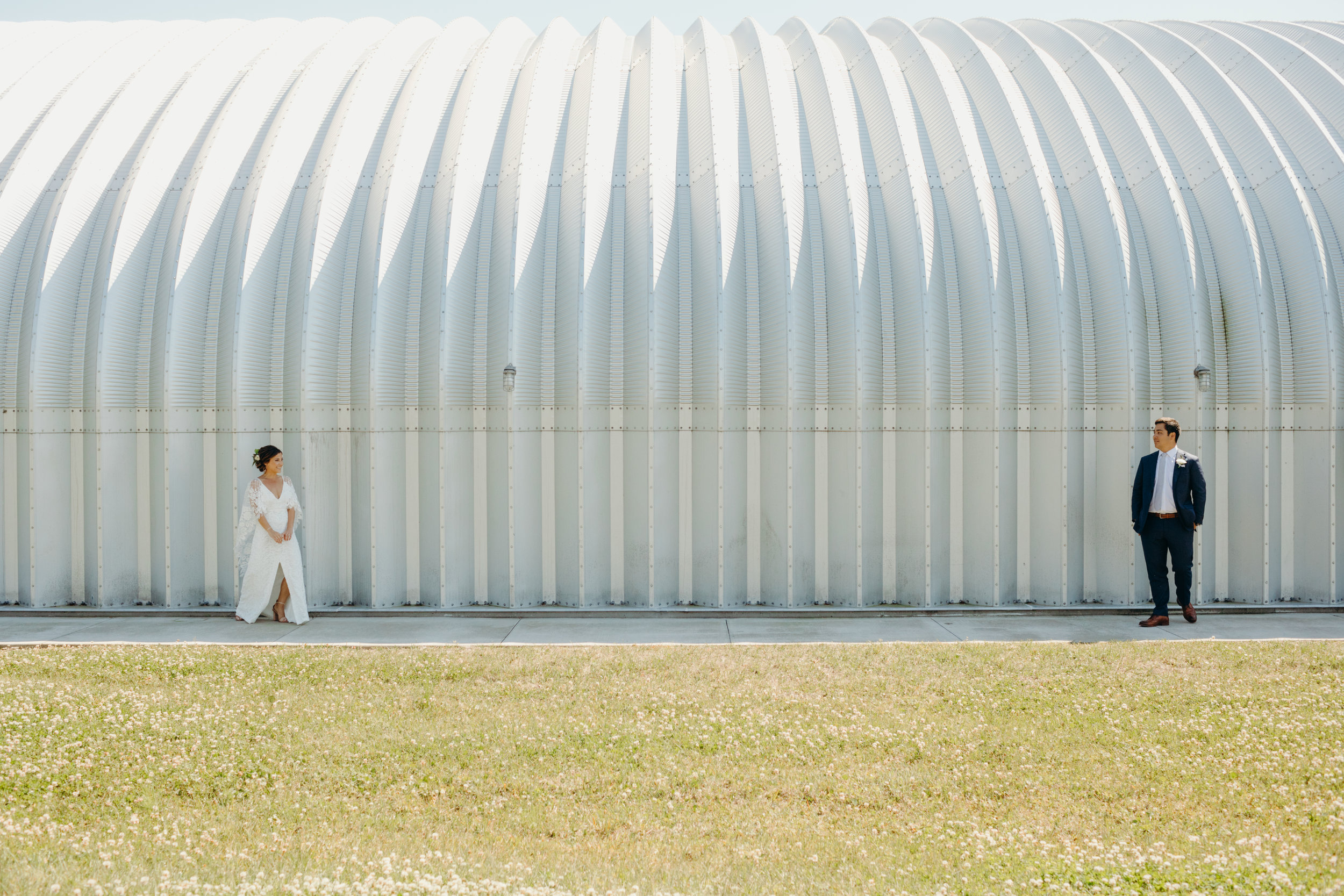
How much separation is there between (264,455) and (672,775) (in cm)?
607

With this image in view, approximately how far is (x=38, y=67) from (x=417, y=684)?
1129 centimetres

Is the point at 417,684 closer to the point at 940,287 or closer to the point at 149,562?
the point at 149,562

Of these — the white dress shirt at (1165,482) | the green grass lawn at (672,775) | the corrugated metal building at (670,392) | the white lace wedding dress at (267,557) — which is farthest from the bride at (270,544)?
the white dress shirt at (1165,482)

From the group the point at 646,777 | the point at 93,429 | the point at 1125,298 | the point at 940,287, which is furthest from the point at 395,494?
the point at 1125,298

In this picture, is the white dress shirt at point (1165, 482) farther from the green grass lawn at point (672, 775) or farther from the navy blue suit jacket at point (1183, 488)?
the green grass lawn at point (672, 775)

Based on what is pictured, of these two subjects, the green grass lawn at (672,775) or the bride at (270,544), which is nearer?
the green grass lawn at (672,775)

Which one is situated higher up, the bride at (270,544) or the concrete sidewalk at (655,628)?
the bride at (270,544)

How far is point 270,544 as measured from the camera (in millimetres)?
8805

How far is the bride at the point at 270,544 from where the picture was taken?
8734 millimetres

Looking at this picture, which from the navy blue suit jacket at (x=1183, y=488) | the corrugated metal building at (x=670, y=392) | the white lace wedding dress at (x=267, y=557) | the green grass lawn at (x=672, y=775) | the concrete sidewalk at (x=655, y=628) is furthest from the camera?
the corrugated metal building at (x=670, y=392)

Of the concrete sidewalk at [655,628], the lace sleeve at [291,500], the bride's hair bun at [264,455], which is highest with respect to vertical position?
the bride's hair bun at [264,455]

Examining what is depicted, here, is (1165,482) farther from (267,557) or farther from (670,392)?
(267,557)

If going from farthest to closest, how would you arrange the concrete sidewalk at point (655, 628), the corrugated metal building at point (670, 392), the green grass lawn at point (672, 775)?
the corrugated metal building at point (670, 392)
the concrete sidewalk at point (655, 628)
the green grass lawn at point (672, 775)

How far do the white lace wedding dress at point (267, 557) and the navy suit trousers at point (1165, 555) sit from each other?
8.73 meters
